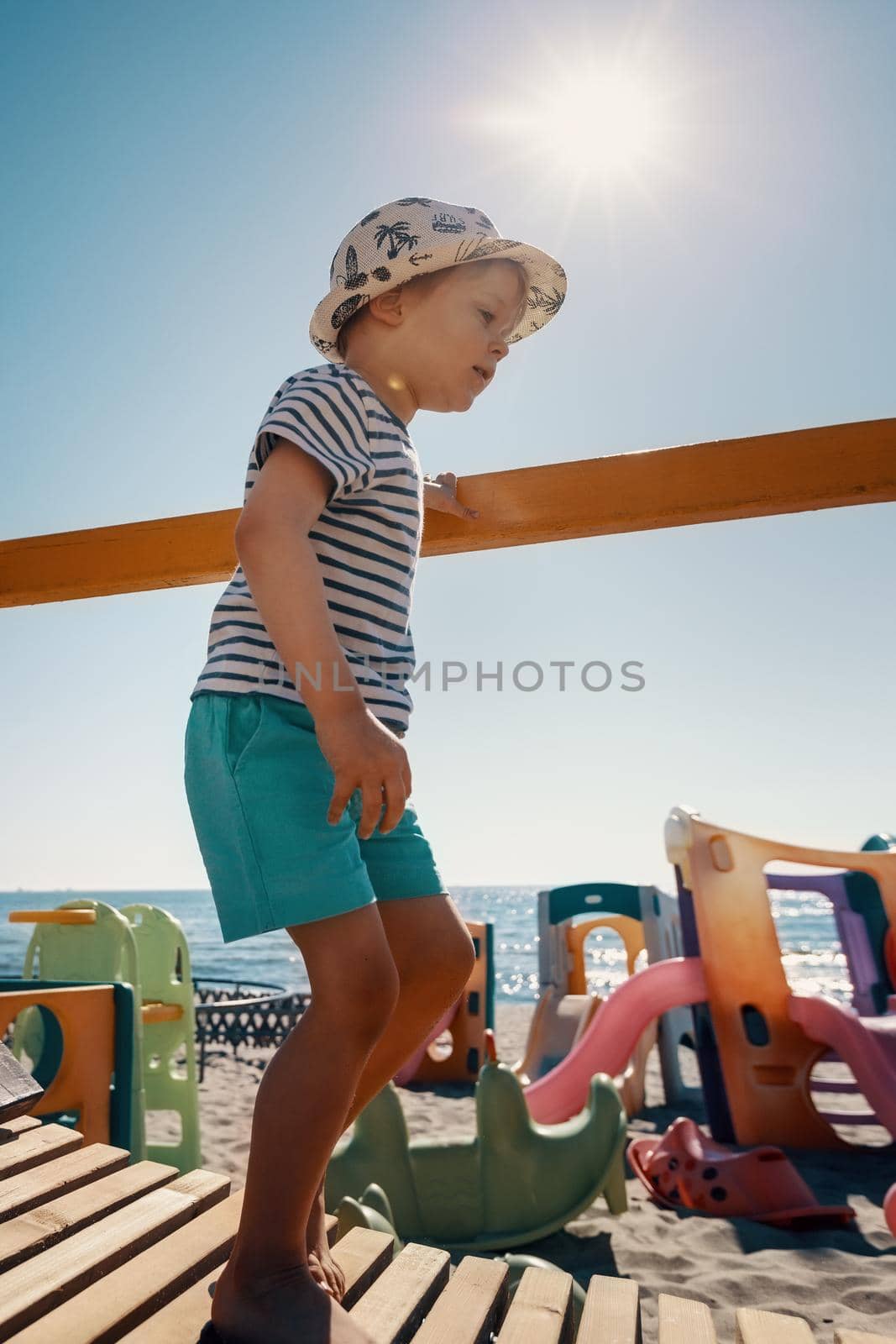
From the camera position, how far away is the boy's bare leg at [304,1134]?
0.94 m

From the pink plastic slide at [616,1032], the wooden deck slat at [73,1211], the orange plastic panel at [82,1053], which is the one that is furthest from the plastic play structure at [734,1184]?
the wooden deck slat at [73,1211]

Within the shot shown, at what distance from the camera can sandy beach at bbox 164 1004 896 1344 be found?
7.00 feet

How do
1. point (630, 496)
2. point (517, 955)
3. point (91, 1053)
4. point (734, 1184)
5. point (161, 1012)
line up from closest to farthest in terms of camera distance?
point (630, 496) < point (91, 1053) < point (734, 1184) < point (161, 1012) < point (517, 955)

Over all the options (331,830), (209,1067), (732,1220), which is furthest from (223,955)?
(331,830)

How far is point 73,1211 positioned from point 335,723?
847mm

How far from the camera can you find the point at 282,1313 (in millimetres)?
938

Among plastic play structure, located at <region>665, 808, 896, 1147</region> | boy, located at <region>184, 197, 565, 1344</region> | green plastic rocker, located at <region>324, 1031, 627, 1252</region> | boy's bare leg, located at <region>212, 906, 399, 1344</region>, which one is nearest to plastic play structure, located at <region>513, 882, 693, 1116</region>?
plastic play structure, located at <region>665, 808, 896, 1147</region>

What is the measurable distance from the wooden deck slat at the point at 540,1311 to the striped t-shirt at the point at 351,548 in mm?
782

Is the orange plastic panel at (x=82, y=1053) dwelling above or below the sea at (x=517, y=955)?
above

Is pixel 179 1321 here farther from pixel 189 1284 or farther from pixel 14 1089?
pixel 14 1089

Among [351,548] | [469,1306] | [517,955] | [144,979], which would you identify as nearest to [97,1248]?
[469,1306]

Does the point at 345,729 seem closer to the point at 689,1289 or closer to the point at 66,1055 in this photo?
the point at 66,1055

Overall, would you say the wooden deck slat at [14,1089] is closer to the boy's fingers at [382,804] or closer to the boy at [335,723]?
the boy at [335,723]

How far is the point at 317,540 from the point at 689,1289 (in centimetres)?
220
